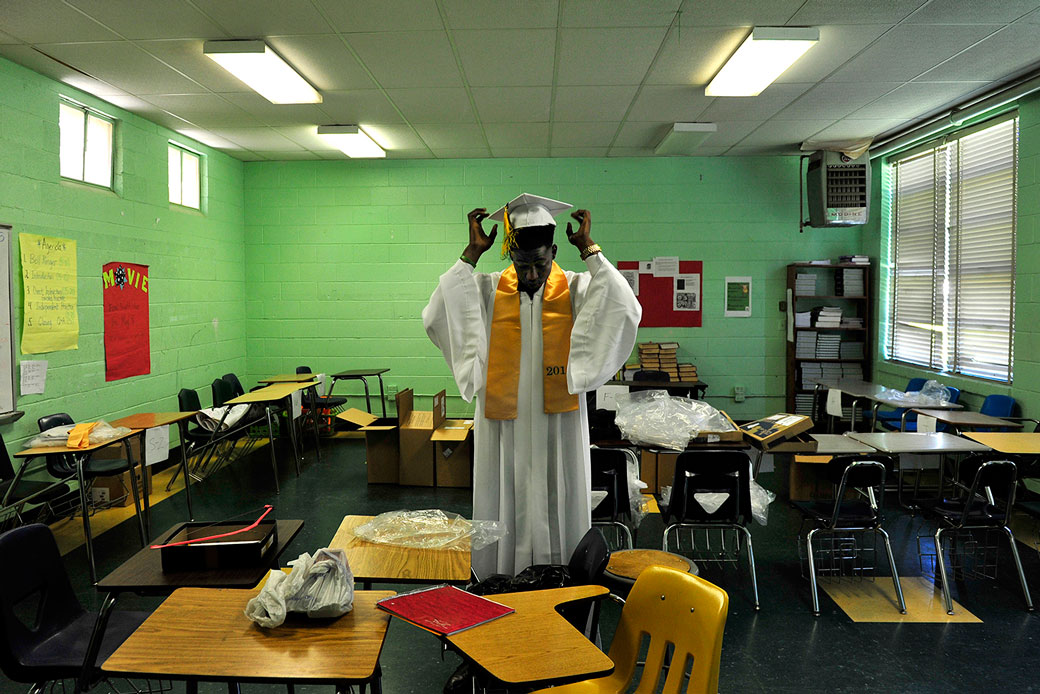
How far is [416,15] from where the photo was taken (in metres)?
3.80

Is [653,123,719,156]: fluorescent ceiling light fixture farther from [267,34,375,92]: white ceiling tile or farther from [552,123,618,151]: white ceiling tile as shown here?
[267,34,375,92]: white ceiling tile

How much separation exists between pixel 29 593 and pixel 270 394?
3.63 meters

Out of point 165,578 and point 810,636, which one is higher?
point 165,578

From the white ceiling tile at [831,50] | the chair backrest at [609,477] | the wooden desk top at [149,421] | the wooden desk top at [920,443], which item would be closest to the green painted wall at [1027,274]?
the wooden desk top at [920,443]

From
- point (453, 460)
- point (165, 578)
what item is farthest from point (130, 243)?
point (165, 578)

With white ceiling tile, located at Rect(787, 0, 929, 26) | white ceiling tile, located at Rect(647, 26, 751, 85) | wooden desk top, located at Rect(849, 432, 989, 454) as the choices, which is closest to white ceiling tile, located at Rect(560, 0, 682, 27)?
white ceiling tile, located at Rect(647, 26, 751, 85)

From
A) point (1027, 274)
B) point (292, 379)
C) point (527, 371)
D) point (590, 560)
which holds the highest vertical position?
point (1027, 274)

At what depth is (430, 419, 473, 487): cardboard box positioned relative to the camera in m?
5.77

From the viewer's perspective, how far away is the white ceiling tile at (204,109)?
212 inches

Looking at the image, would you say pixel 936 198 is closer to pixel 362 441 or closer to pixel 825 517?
pixel 825 517

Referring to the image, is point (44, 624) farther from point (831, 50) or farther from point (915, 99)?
point (915, 99)

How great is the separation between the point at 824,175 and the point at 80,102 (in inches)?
264

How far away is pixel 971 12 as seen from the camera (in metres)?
3.77

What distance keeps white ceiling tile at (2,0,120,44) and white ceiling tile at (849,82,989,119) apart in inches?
217
